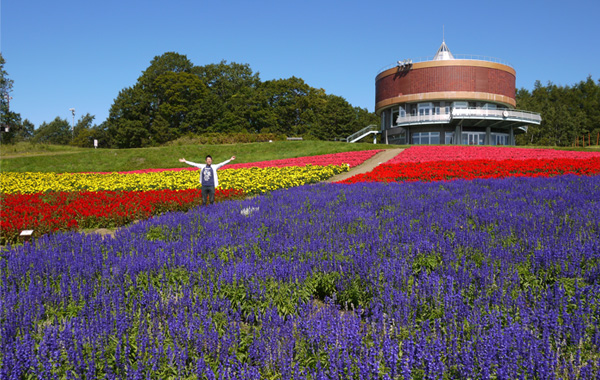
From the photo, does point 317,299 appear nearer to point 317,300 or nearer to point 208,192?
point 317,300

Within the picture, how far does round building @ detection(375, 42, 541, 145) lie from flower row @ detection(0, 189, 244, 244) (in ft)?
147

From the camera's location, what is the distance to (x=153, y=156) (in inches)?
1390

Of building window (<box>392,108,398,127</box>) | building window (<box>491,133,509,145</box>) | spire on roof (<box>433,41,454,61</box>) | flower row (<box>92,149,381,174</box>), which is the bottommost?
flower row (<box>92,149,381,174</box>)

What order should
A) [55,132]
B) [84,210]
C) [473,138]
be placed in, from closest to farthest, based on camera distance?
[84,210]
[473,138]
[55,132]

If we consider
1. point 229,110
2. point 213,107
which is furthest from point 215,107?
point 229,110

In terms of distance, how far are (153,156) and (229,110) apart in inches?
1308

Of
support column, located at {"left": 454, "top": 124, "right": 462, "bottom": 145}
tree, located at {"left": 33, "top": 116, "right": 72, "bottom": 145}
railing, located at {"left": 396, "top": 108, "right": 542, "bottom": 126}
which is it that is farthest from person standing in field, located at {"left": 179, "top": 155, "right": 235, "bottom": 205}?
tree, located at {"left": 33, "top": 116, "right": 72, "bottom": 145}

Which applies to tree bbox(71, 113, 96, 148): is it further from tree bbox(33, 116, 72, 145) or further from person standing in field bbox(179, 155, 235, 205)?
person standing in field bbox(179, 155, 235, 205)

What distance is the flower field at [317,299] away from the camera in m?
2.81

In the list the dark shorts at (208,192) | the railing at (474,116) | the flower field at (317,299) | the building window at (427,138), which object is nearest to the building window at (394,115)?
the building window at (427,138)

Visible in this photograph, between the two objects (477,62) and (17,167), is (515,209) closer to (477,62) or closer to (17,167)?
(17,167)

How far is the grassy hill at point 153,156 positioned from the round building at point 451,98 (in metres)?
20.6

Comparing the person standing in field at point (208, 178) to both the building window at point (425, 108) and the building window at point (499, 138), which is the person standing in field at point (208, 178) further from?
the building window at point (499, 138)

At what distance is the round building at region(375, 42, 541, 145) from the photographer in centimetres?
5200
